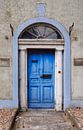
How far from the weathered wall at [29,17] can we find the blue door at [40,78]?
825mm

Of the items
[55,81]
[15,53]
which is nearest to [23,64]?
[15,53]

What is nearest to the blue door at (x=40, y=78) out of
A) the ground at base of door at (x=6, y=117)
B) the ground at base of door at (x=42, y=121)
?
the ground at base of door at (x=42, y=121)

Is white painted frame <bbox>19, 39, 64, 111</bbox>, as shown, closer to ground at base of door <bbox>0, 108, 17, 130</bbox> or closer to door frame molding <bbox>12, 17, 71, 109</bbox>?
door frame molding <bbox>12, 17, 71, 109</bbox>

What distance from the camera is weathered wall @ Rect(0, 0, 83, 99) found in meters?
12.0

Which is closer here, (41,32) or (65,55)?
(65,55)

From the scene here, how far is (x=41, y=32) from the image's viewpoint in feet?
40.3

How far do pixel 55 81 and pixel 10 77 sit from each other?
168 centimetres

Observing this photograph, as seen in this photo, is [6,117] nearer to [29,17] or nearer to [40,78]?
[40,78]

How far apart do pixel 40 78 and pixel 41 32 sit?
1.72 metres

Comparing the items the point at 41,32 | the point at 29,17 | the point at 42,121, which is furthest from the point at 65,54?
the point at 42,121

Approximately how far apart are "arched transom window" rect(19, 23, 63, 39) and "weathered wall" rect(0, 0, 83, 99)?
400 millimetres

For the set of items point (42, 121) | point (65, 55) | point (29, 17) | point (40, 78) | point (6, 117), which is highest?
point (29, 17)

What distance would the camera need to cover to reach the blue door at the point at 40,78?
1238 centimetres

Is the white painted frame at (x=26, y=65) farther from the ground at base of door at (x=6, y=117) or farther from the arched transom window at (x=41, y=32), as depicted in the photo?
the ground at base of door at (x=6, y=117)
